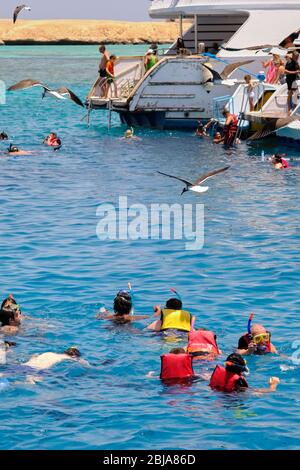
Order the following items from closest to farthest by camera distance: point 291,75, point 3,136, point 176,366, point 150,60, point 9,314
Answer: point 176,366 → point 9,314 → point 291,75 → point 3,136 → point 150,60

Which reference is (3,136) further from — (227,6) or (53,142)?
(227,6)

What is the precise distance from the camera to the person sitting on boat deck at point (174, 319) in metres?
16.1

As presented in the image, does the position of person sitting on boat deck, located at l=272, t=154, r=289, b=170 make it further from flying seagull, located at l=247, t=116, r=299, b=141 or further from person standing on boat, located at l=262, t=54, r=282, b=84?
person standing on boat, located at l=262, t=54, r=282, b=84

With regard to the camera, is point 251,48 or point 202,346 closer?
point 202,346

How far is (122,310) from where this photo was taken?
16.8 m

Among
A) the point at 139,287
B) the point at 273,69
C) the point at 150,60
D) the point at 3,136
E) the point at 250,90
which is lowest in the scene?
the point at 139,287

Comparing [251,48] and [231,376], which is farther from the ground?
[251,48]

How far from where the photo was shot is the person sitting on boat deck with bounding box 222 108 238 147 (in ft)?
117

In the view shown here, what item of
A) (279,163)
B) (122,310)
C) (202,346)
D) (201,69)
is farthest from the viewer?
(201,69)

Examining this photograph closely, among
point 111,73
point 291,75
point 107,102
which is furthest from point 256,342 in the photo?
point 111,73

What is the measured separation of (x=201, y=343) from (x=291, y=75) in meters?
21.7

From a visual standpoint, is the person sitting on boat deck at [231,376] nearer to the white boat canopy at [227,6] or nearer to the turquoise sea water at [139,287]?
the turquoise sea water at [139,287]

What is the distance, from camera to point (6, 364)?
48.1 ft
